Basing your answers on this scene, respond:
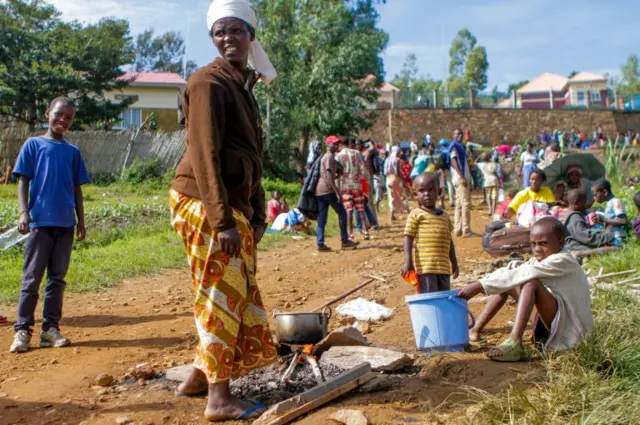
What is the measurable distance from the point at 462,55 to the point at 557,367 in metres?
81.6

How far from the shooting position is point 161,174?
20000 mm

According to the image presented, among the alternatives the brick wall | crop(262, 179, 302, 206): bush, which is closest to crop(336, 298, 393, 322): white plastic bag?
crop(262, 179, 302, 206): bush

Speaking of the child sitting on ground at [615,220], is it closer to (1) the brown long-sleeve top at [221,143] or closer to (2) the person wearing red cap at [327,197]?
(2) the person wearing red cap at [327,197]

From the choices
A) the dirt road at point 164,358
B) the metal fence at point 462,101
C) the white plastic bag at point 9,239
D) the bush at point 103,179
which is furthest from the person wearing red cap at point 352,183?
the metal fence at point 462,101

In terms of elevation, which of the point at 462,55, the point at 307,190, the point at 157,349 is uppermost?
the point at 462,55

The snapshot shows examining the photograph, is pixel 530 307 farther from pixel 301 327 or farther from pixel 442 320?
pixel 301 327

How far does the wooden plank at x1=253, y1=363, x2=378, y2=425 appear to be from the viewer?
3133 millimetres

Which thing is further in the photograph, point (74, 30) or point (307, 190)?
point (74, 30)

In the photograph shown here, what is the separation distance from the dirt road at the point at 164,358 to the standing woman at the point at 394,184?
5.58m

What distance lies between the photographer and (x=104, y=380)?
13.1ft

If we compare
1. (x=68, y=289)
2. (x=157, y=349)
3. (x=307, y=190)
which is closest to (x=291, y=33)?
(x=307, y=190)

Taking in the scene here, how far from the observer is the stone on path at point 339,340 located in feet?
13.6

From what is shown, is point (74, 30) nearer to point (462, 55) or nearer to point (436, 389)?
point (436, 389)

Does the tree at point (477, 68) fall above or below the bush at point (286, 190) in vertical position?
above
